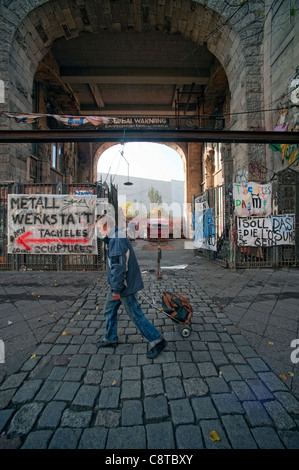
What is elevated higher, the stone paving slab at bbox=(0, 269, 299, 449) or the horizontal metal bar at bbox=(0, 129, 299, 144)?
the horizontal metal bar at bbox=(0, 129, 299, 144)

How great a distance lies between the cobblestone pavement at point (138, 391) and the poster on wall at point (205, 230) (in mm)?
5537

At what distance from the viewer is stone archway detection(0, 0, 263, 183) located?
938cm

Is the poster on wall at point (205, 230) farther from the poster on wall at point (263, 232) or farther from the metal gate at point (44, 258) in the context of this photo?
the metal gate at point (44, 258)

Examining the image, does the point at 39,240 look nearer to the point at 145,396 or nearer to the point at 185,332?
the point at 185,332

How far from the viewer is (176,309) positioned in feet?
10.5

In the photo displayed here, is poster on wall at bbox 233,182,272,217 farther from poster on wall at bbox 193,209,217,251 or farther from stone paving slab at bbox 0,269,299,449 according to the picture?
stone paving slab at bbox 0,269,299,449

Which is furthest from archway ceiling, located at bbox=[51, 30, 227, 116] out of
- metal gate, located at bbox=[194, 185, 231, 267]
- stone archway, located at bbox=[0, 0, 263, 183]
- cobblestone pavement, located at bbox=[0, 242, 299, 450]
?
cobblestone pavement, located at bbox=[0, 242, 299, 450]

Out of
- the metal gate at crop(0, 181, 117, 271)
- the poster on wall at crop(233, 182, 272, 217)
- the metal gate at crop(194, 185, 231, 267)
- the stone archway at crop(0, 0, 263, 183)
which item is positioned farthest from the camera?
the stone archway at crop(0, 0, 263, 183)

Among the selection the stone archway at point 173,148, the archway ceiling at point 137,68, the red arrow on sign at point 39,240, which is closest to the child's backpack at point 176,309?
the red arrow on sign at point 39,240

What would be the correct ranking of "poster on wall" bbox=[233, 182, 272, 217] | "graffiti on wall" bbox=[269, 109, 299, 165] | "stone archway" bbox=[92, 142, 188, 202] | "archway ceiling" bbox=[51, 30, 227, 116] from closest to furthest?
1. "poster on wall" bbox=[233, 182, 272, 217]
2. "graffiti on wall" bbox=[269, 109, 299, 165]
3. "archway ceiling" bbox=[51, 30, 227, 116]
4. "stone archway" bbox=[92, 142, 188, 202]

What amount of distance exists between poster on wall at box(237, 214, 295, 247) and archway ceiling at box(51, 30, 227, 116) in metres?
9.61

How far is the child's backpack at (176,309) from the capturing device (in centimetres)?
317
